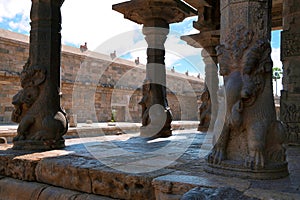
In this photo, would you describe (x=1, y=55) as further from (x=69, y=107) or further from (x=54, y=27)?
(x=54, y=27)

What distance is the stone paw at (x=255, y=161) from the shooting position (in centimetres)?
233

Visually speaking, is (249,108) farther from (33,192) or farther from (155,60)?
(155,60)

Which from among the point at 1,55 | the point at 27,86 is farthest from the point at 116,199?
the point at 1,55

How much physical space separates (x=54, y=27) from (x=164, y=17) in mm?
2484

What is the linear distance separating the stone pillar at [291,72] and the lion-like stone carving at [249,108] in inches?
115

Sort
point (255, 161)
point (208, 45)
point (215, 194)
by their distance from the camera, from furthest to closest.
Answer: point (208, 45), point (255, 161), point (215, 194)

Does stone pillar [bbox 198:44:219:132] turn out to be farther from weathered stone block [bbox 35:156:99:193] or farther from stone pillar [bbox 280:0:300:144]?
weathered stone block [bbox 35:156:99:193]

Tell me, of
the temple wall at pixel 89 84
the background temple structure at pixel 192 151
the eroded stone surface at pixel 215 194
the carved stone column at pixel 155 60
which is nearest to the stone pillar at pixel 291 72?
the background temple structure at pixel 192 151

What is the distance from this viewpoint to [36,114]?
13.2 feet

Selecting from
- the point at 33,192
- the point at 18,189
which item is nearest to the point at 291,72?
the point at 33,192

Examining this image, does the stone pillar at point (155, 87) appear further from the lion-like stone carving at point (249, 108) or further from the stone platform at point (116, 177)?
the lion-like stone carving at point (249, 108)

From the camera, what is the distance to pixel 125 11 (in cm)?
596

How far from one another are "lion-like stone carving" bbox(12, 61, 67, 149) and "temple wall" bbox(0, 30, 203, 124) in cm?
1059

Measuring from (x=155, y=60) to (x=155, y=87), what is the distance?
0.55 meters
